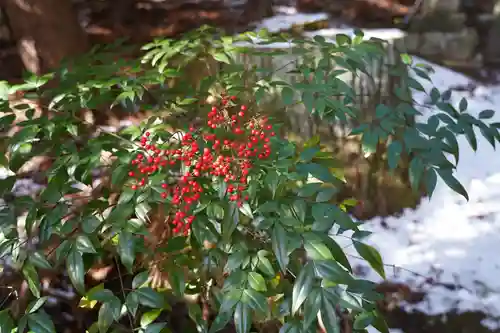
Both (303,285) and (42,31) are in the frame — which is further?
(42,31)

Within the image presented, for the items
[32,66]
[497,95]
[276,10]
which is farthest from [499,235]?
[32,66]

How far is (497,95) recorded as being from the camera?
1226 mm

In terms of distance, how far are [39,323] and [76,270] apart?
13cm

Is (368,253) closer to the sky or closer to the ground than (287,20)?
closer to the ground

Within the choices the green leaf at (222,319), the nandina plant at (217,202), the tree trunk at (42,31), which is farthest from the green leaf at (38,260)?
the tree trunk at (42,31)

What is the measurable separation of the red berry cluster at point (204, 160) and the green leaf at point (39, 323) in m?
0.25

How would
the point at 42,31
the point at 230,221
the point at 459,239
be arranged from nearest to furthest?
the point at 230,221 → the point at 459,239 → the point at 42,31

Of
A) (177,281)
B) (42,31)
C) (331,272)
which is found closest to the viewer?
(331,272)

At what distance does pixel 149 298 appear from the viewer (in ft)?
2.60

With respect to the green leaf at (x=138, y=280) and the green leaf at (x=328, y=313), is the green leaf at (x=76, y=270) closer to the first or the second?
the green leaf at (x=138, y=280)

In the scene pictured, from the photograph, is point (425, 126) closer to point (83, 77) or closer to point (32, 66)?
point (83, 77)

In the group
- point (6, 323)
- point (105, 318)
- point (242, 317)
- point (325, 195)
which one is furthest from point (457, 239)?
point (6, 323)

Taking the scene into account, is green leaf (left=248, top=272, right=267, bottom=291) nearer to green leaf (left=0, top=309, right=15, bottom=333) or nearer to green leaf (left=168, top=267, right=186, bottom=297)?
green leaf (left=168, top=267, right=186, bottom=297)

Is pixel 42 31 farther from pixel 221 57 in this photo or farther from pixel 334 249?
pixel 334 249
